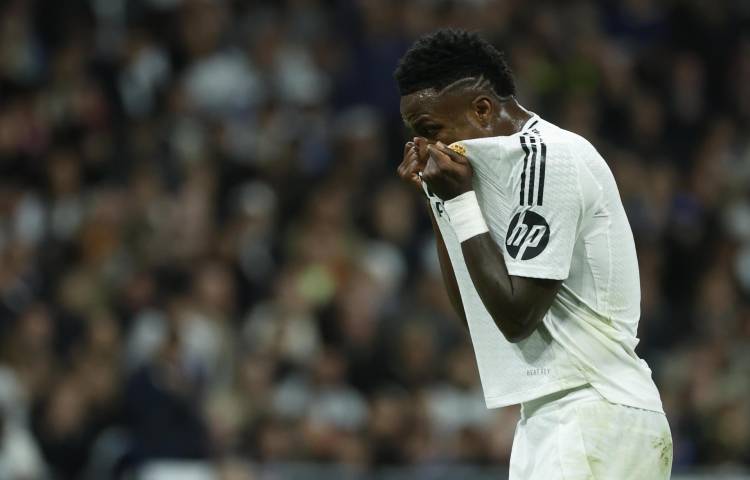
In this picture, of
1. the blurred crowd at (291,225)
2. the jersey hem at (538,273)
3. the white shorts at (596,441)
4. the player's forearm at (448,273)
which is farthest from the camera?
the blurred crowd at (291,225)

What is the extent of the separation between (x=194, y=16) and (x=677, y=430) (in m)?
5.52

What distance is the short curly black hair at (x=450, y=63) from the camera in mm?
3926

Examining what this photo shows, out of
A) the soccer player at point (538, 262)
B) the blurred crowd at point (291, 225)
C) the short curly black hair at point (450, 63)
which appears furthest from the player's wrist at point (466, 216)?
the blurred crowd at point (291, 225)

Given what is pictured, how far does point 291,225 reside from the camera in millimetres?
10859

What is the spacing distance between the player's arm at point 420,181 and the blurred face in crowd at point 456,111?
0.24 ft

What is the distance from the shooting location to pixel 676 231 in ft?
37.8

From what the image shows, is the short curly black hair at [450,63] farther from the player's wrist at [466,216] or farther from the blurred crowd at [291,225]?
the blurred crowd at [291,225]

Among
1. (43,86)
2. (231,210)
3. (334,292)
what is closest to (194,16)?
(43,86)

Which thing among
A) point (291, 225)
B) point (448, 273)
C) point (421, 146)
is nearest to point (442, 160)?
point (421, 146)

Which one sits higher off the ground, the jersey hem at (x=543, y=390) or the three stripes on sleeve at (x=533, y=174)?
the three stripes on sleeve at (x=533, y=174)

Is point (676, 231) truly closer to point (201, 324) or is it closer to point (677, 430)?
point (677, 430)

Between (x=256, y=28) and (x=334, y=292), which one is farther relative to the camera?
(x=256, y=28)

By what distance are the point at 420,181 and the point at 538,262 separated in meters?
0.49

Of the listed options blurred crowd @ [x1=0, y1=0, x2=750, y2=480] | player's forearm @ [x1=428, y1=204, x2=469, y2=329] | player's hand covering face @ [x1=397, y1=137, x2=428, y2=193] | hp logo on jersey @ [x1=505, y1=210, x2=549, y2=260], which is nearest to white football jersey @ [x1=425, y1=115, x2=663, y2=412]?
hp logo on jersey @ [x1=505, y1=210, x2=549, y2=260]
